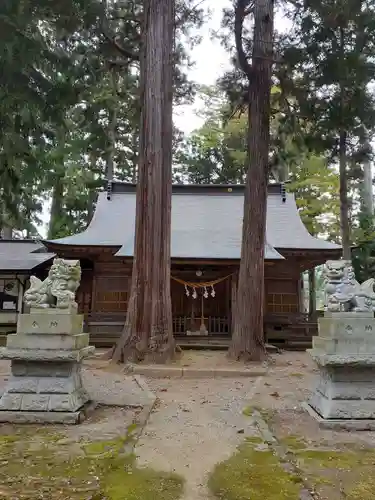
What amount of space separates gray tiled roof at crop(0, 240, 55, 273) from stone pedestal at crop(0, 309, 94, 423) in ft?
31.8

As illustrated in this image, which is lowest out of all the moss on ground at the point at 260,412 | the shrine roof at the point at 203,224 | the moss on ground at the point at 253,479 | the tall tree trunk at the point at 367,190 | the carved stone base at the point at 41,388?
the moss on ground at the point at 260,412

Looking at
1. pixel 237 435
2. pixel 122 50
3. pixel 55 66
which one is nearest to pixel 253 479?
pixel 237 435

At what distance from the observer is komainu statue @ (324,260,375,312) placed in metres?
4.64

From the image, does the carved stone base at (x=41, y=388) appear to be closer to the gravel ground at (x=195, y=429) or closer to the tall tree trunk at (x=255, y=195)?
the gravel ground at (x=195, y=429)

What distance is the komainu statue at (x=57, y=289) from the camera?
15.7 ft

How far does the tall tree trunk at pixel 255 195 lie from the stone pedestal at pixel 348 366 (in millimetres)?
4563

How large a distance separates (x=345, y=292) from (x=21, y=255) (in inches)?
532

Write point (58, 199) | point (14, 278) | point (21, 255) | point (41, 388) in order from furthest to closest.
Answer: point (58, 199) → point (21, 255) → point (14, 278) → point (41, 388)

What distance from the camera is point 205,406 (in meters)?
5.55

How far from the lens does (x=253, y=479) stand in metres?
3.05

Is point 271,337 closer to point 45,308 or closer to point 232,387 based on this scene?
point 232,387

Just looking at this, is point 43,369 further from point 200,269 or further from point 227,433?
point 200,269

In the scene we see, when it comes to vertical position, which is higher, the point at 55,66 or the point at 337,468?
the point at 55,66

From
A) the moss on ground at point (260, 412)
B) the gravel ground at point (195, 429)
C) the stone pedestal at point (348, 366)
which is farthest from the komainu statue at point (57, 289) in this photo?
the stone pedestal at point (348, 366)
